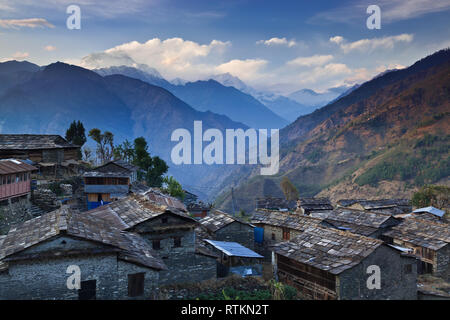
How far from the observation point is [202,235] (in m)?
27.1

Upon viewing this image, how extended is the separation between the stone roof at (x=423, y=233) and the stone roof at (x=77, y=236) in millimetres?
23635

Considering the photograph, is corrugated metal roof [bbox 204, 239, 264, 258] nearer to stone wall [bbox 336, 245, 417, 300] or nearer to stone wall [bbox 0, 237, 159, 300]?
stone wall [bbox 336, 245, 417, 300]

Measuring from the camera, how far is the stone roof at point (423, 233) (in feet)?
94.7

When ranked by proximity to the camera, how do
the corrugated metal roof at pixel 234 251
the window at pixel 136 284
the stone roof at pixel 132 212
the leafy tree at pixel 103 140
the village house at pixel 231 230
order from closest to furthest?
the window at pixel 136 284
the stone roof at pixel 132 212
the corrugated metal roof at pixel 234 251
the village house at pixel 231 230
the leafy tree at pixel 103 140

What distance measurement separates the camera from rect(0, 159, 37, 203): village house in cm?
2355

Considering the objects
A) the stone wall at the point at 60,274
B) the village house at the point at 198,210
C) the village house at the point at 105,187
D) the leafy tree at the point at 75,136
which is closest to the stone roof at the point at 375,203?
the village house at the point at 198,210

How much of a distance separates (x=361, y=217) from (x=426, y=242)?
264 inches

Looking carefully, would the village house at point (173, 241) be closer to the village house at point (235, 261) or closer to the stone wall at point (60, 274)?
the village house at point (235, 261)

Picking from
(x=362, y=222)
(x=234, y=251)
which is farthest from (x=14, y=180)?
(x=362, y=222)

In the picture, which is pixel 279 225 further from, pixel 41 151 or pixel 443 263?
pixel 41 151

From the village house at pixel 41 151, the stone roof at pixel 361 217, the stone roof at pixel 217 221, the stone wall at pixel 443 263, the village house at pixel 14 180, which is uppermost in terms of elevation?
the village house at pixel 41 151

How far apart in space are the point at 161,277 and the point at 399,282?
1385cm

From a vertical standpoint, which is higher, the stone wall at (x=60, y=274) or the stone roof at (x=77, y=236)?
the stone roof at (x=77, y=236)

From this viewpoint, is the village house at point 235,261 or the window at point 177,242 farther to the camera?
the village house at point 235,261
